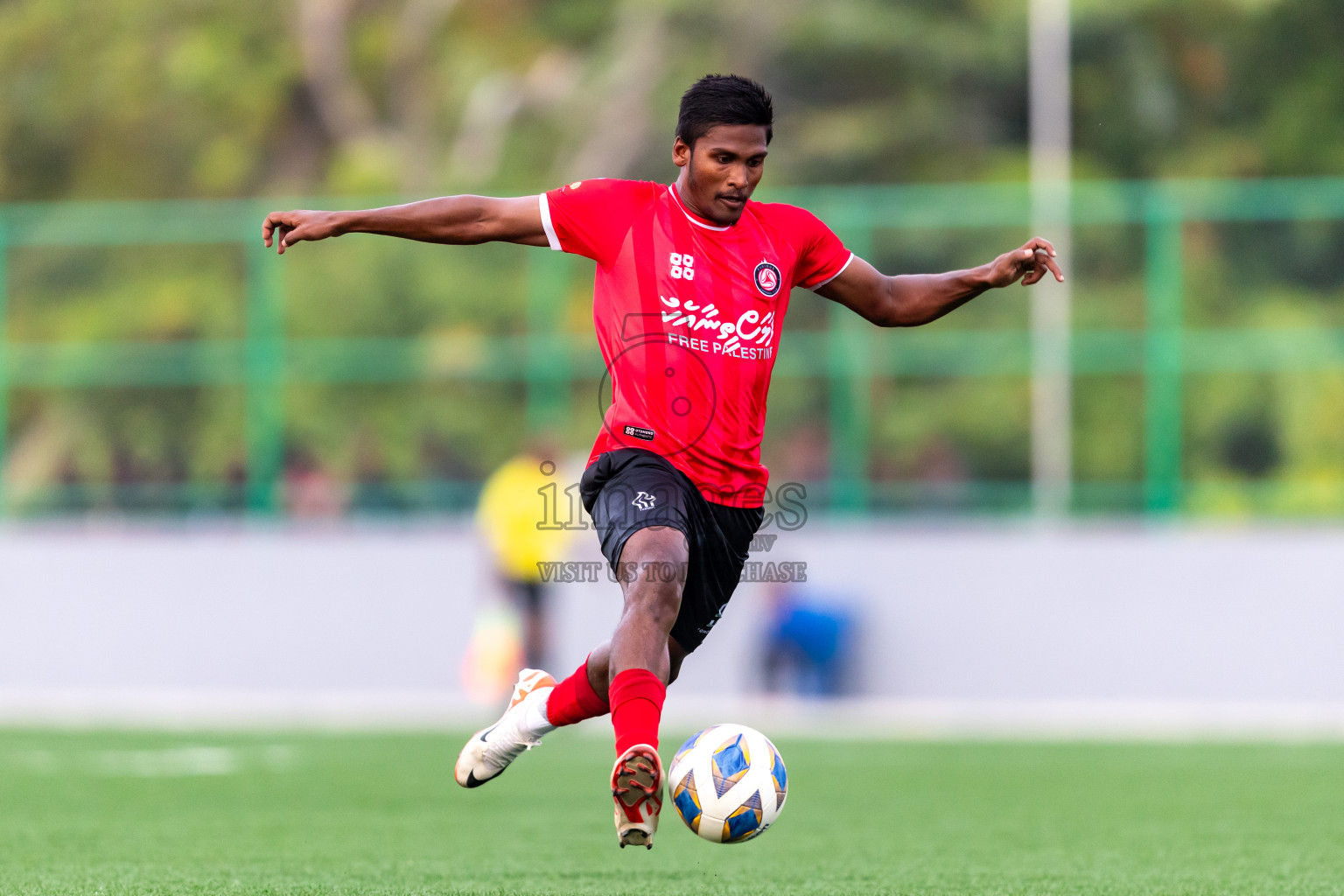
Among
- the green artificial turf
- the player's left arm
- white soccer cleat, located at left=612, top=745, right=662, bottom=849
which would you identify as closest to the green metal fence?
the green artificial turf

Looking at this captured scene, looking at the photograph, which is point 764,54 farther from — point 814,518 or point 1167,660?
point 1167,660

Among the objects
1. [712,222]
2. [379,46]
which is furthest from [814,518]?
[379,46]

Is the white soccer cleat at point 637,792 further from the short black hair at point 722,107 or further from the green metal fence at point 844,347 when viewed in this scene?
the green metal fence at point 844,347

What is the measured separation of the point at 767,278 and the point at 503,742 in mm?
1852

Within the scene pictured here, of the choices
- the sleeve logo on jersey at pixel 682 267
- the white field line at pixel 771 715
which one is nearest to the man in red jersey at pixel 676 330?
the sleeve logo on jersey at pixel 682 267

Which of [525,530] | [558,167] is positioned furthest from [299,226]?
[558,167]

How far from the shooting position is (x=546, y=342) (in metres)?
18.2

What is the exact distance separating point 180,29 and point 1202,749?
2312 cm

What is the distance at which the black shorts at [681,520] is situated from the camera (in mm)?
5805

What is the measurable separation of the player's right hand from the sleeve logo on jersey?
3.42ft

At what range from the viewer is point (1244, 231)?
58.6ft

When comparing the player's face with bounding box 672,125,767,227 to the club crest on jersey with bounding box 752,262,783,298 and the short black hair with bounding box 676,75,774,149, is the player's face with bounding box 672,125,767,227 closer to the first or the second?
the short black hair with bounding box 676,75,774,149

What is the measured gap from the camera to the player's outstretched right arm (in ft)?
19.6

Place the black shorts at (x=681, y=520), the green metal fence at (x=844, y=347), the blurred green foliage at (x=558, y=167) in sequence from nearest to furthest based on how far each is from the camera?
the black shorts at (x=681, y=520)
the green metal fence at (x=844, y=347)
the blurred green foliage at (x=558, y=167)
